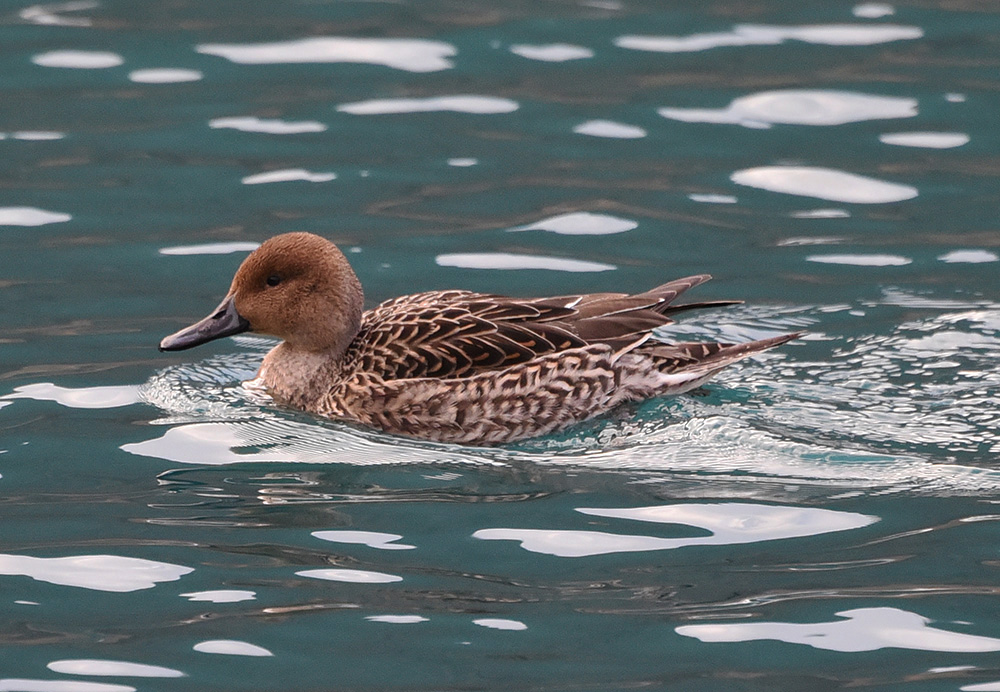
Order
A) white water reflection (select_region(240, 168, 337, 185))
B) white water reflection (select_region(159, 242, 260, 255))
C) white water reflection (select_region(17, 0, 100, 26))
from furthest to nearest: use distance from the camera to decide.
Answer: white water reflection (select_region(17, 0, 100, 26)) < white water reflection (select_region(240, 168, 337, 185)) < white water reflection (select_region(159, 242, 260, 255))

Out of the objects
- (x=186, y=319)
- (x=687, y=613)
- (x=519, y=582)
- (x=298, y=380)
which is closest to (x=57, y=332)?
(x=186, y=319)

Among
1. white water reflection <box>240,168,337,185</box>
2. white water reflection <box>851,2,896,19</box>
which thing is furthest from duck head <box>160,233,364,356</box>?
white water reflection <box>851,2,896,19</box>

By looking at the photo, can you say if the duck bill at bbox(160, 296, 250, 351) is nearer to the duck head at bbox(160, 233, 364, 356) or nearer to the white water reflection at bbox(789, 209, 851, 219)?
the duck head at bbox(160, 233, 364, 356)

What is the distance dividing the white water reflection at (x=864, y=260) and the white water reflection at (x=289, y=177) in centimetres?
349

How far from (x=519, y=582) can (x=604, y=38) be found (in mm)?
8103

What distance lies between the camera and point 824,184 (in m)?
11.7

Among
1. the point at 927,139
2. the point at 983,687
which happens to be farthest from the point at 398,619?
the point at 927,139

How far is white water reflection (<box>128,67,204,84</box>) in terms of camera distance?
13.2m

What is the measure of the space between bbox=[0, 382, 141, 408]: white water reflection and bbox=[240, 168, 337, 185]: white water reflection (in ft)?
10.6

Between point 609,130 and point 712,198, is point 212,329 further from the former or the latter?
point 609,130

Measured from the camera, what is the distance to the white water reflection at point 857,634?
6031 mm

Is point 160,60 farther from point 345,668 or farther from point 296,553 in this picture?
point 345,668

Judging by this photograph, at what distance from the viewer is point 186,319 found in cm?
975

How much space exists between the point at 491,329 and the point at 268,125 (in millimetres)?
4672
